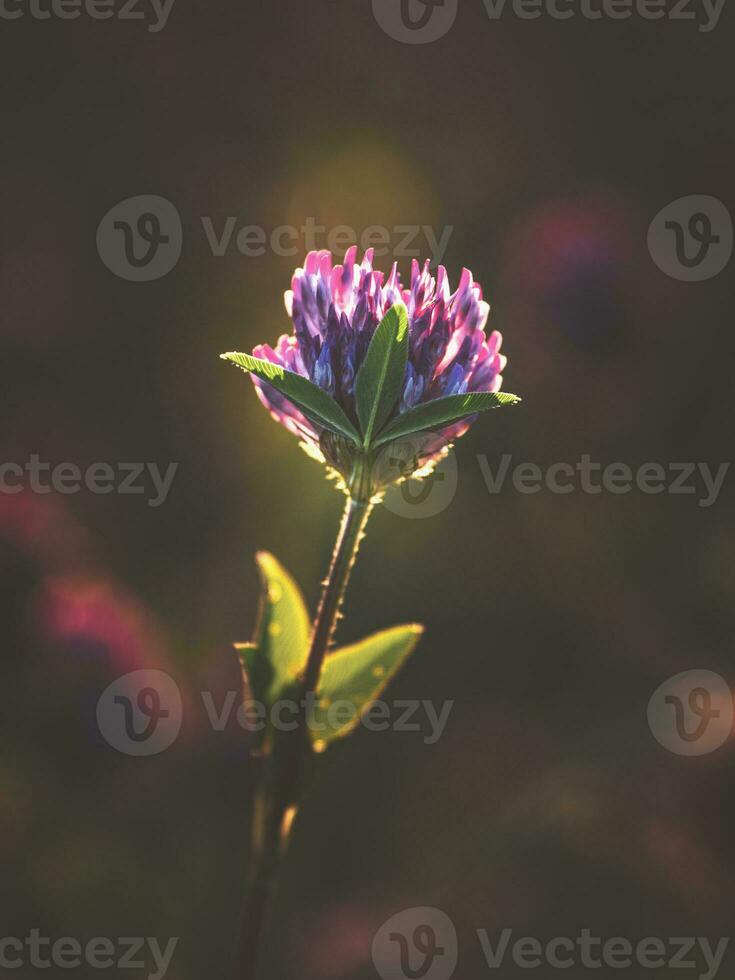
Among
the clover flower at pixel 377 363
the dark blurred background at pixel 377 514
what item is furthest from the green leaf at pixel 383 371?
the dark blurred background at pixel 377 514

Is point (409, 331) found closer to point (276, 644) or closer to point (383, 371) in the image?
point (383, 371)

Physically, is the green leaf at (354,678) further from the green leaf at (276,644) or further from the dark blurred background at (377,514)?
the dark blurred background at (377,514)

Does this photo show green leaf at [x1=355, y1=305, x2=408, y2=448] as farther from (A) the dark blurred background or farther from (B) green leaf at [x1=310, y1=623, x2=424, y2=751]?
(A) the dark blurred background

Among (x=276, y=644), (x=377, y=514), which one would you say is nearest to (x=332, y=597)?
(x=276, y=644)

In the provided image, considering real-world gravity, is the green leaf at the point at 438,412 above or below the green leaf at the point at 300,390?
below

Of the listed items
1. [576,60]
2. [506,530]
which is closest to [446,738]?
[506,530]

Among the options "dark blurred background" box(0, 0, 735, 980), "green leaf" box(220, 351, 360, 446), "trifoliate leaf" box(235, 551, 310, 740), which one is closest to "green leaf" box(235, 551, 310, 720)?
"trifoliate leaf" box(235, 551, 310, 740)
